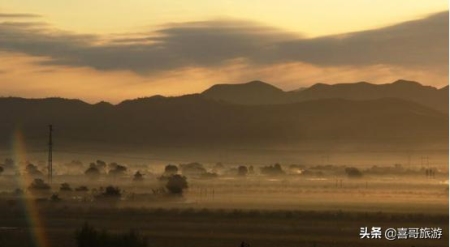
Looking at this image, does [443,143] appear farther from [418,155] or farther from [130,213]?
[130,213]

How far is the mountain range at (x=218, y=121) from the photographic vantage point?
15038 cm

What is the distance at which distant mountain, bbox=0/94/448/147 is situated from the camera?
15050cm

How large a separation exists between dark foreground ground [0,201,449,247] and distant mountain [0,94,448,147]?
289 feet

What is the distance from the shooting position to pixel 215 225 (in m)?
50.8

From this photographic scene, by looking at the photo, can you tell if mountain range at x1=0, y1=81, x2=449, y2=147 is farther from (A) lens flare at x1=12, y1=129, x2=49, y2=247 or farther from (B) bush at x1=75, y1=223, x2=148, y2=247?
(B) bush at x1=75, y1=223, x2=148, y2=247

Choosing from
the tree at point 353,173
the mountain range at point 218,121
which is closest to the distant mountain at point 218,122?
the mountain range at point 218,121

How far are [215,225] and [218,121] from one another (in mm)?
108815

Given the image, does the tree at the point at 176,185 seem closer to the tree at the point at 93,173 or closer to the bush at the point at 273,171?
the bush at the point at 273,171

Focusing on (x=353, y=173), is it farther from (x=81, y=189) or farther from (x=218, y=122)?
(x=218, y=122)

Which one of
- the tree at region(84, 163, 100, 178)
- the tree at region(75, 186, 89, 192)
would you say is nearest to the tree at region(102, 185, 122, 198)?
the tree at region(75, 186, 89, 192)

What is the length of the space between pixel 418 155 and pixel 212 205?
70282 mm

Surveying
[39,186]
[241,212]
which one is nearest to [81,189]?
[39,186]

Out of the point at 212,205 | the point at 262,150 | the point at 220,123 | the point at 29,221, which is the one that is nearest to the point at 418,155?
the point at 262,150

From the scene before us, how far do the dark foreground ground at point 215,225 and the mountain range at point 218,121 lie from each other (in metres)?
87.0
